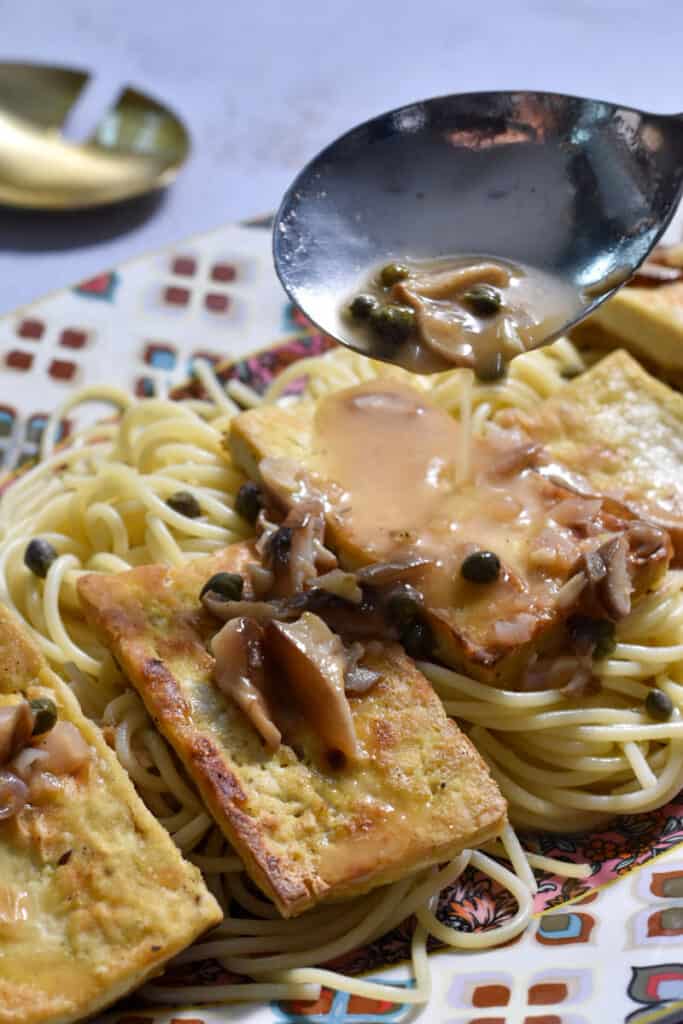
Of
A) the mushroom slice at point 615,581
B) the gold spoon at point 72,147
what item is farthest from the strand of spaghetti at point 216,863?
the gold spoon at point 72,147

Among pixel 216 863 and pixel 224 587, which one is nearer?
pixel 216 863

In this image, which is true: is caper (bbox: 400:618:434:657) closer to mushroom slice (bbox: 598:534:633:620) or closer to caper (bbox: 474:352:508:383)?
mushroom slice (bbox: 598:534:633:620)

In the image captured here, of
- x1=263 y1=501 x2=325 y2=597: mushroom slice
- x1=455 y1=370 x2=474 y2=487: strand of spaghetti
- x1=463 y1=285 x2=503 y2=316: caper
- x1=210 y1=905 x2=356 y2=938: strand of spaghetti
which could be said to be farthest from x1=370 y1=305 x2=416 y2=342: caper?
x1=210 y1=905 x2=356 y2=938: strand of spaghetti

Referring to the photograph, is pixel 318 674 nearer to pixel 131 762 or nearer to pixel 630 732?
pixel 131 762

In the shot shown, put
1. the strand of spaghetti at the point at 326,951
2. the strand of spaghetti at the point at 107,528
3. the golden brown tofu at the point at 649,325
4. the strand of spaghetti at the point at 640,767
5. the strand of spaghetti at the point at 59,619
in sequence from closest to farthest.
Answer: the strand of spaghetti at the point at 326,951, the strand of spaghetti at the point at 640,767, the strand of spaghetti at the point at 59,619, the strand of spaghetti at the point at 107,528, the golden brown tofu at the point at 649,325

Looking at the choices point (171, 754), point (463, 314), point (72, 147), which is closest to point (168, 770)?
point (171, 754)

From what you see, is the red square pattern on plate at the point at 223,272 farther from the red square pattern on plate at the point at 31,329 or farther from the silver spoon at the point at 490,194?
the silver spoon at the point at 490,194
